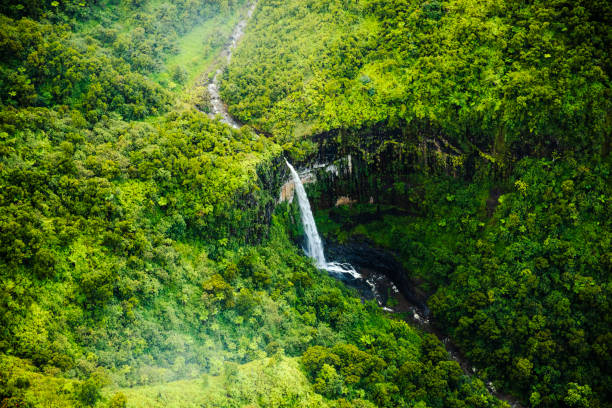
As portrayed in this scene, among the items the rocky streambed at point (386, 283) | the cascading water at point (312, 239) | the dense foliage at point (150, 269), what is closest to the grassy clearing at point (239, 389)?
the dense foliage at point (150, 269)

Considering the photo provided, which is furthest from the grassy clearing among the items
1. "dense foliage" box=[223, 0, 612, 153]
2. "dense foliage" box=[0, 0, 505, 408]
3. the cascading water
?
"dense foliage" box=[223, 0, 612, 153]

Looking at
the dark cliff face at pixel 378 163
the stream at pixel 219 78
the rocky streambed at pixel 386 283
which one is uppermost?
the stream at pixel 219 78

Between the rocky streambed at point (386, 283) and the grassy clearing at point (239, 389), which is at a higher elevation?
the grassy clearing at point (239, 389)

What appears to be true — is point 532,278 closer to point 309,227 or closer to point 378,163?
point 378,163

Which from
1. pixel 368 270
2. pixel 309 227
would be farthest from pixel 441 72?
pixel 368 270

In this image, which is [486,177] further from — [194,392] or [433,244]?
[194,392]

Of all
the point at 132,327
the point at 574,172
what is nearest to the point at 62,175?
the point at 132,327

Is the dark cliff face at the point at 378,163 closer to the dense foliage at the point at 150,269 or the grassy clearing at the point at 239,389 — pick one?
the dense foliage at the point at 150,269
